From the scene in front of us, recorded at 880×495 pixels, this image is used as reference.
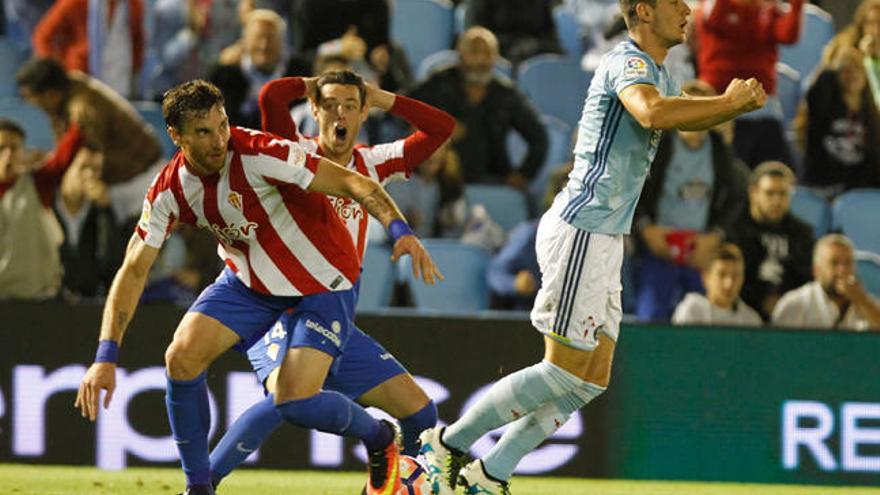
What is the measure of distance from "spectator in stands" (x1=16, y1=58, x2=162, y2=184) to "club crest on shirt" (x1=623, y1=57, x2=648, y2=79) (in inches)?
192

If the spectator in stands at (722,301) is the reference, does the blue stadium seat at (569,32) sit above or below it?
above

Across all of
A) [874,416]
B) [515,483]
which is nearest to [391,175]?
[515,483]

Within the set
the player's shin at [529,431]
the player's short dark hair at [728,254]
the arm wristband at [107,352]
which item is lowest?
the player's shin at [529,431]

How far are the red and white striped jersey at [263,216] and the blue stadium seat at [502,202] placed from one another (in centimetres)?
433

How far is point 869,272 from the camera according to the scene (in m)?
11.1

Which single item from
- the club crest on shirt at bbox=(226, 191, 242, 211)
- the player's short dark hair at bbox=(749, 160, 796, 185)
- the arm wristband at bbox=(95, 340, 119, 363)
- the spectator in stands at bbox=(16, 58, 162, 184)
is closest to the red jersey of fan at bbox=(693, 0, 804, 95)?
the player's short dark hair at bbox=(749, 160, 796, 185)

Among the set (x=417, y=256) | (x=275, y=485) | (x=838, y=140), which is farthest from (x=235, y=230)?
(x=838, y=140)

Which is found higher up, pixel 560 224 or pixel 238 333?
pixel 560 224

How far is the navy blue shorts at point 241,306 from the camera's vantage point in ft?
22.1

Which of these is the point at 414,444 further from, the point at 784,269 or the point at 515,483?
the point at 784,269

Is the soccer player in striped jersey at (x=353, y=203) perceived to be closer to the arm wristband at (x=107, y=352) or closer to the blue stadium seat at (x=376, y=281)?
the arm wristband at (x=107, y=352)

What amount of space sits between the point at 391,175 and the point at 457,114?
3.81 m

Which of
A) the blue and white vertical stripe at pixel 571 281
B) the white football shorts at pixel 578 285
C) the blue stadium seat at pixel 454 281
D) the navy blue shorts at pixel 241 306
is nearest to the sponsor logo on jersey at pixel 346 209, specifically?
the navy blue shorts at pixel 241 306

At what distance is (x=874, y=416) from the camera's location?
30.7 feet
